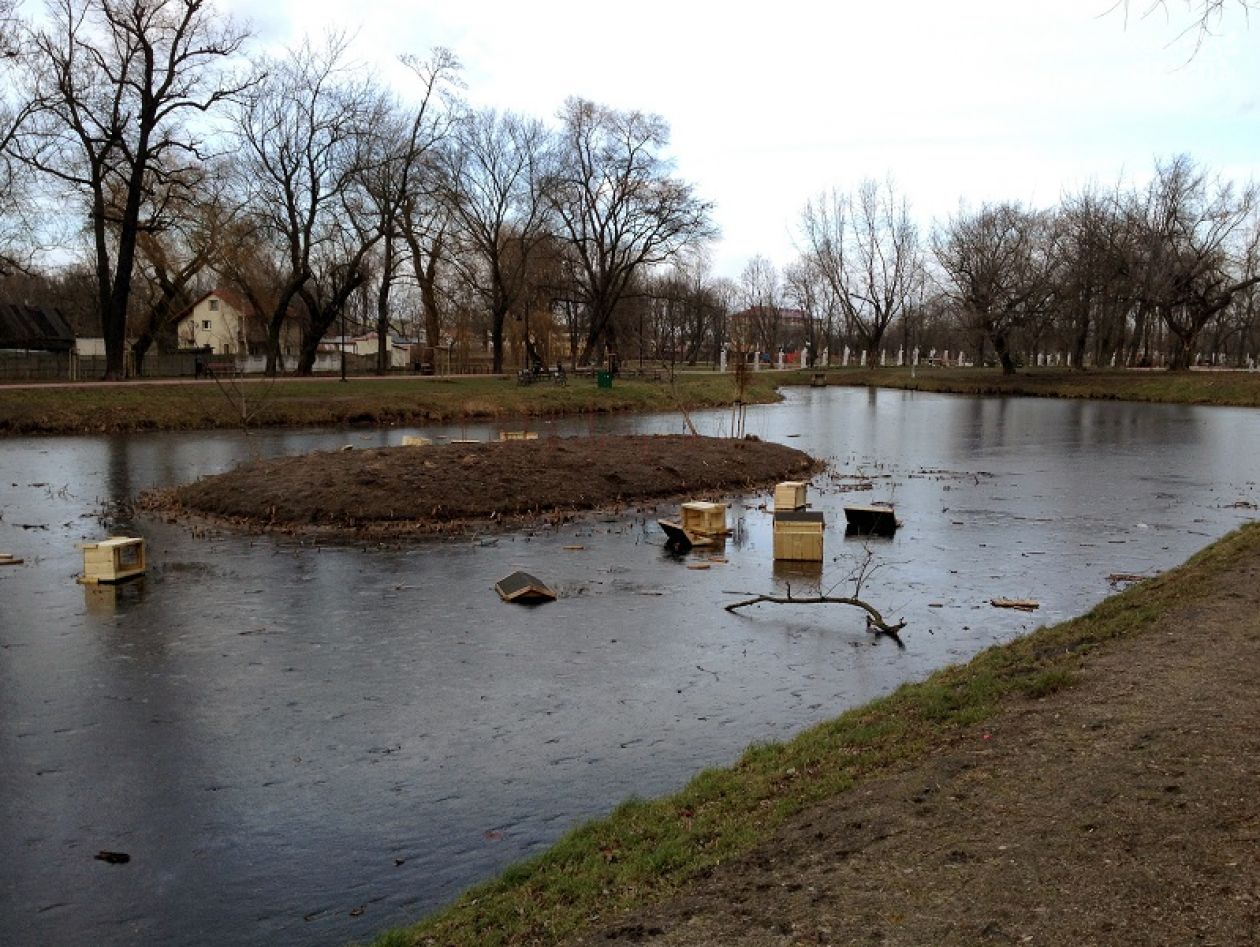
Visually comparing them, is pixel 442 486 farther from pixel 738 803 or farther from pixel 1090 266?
pixel 1090 266

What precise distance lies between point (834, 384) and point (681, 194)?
2264 cm

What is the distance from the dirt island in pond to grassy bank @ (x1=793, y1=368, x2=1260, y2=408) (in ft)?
130

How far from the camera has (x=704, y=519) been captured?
1488 cm

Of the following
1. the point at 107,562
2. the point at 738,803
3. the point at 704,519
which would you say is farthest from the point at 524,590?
the point at 738,803

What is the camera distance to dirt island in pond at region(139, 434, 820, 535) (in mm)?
15797

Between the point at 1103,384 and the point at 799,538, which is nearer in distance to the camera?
the point at 799,538

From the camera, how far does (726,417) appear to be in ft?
133

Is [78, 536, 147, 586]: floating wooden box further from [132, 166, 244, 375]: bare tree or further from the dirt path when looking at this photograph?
[132, 166, 244, 375]: bare tree

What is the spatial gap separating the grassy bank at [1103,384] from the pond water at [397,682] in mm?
37905

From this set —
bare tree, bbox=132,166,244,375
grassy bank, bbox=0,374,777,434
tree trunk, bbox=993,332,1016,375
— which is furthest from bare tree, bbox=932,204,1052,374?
bare tree, bbox=132,166,244,375

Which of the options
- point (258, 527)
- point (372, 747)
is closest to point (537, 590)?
point (372, 747)

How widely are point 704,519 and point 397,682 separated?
7035 millimetres

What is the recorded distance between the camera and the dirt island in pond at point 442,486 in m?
15.8

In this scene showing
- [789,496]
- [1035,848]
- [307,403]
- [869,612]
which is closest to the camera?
[1035,848]
